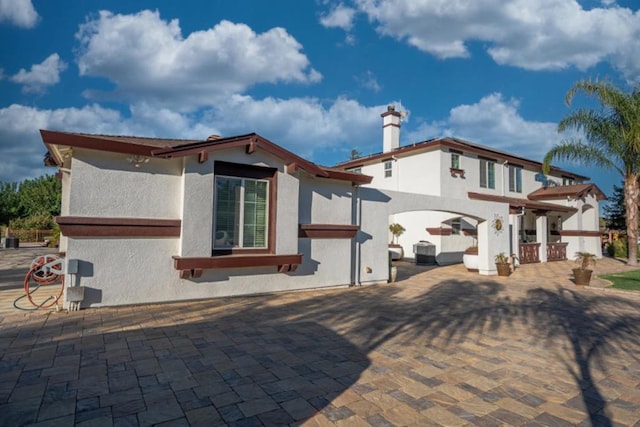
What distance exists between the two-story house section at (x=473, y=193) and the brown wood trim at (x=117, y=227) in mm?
10444

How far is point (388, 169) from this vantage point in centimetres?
1964

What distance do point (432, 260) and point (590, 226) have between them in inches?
500

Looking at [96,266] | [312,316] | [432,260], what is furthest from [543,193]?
[96,266]

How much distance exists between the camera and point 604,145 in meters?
16.7

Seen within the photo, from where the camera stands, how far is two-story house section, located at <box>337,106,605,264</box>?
676 inches

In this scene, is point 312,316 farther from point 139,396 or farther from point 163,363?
point 139,396

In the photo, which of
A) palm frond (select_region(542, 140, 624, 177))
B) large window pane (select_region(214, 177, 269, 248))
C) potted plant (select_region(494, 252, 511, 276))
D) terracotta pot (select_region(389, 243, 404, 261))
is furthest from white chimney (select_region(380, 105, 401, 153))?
large window pane (select_region(214, 177, 269, 248))

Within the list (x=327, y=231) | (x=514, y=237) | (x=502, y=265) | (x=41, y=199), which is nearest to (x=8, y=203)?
(x=41, y=199)

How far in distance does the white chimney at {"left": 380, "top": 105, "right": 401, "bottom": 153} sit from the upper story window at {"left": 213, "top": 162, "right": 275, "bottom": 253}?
42.8 feet

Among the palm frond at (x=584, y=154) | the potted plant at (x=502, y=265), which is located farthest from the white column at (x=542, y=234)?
the potted plant at (x=502, y=265)

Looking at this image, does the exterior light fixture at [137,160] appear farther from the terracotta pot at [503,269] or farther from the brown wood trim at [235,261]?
the terracotta pot at [503,269]

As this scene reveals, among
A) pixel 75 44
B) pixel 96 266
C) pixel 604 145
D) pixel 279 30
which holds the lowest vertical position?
pixel 96 266

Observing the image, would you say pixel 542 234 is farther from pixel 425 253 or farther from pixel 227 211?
pixel 227 211

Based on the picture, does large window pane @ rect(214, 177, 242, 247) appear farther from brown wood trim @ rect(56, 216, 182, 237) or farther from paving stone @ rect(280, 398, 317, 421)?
paving stone @ rect(280, 398, 317, 421)
